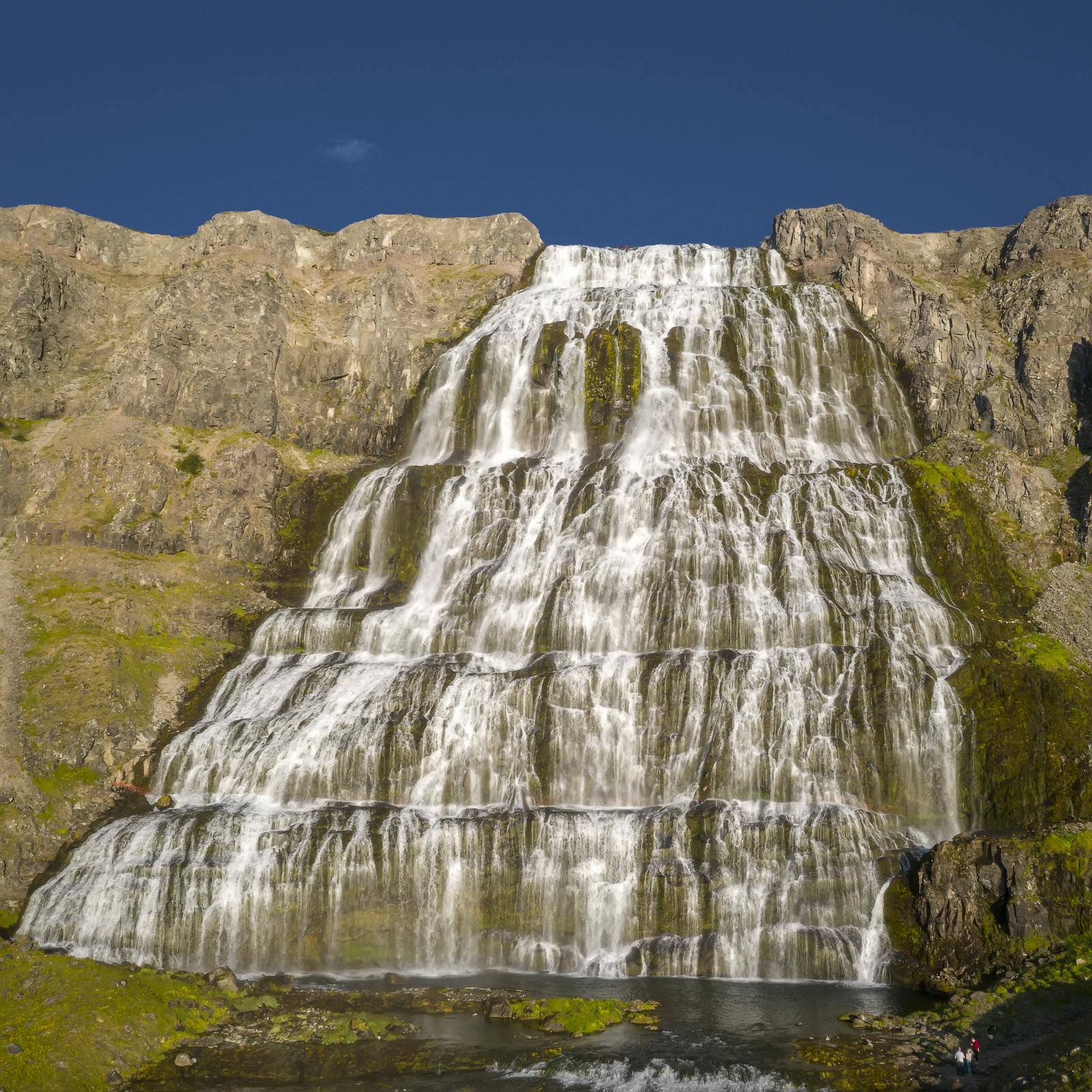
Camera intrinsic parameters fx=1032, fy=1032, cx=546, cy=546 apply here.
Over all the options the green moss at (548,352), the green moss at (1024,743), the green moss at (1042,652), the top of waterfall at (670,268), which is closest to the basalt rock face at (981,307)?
the top of waterfall at (670,268)

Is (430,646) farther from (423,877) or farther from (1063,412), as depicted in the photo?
(1063,412)

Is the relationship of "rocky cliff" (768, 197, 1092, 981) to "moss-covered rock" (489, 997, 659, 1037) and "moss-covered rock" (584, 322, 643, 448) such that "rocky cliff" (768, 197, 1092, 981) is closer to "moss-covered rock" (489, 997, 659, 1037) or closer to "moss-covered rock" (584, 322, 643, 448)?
"moss-covered rock" (489, 997, 659, 1037)

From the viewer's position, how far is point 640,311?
6725 centimetres

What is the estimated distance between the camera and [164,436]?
215ft

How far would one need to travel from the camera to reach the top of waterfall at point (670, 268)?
74.4m

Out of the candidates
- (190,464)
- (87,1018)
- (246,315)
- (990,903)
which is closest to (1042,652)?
(990,903)

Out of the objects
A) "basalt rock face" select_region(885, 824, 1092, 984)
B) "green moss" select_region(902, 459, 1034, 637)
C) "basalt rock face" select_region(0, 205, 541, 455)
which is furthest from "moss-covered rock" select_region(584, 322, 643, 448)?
"basalt rock face" select_region(885, 824, 1092, 984)

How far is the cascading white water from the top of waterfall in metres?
17.7

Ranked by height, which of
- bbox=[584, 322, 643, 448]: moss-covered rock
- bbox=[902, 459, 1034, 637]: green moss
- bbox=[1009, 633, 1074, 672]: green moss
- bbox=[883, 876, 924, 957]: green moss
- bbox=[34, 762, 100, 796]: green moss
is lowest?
bbox=[883, 876, 924, 957]: green moss

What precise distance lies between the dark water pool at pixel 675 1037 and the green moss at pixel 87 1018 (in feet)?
16.2

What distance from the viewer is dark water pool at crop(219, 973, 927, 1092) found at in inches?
992

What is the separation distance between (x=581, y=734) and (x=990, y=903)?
15687 mm

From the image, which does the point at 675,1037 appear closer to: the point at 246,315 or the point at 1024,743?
the point at 1024,743

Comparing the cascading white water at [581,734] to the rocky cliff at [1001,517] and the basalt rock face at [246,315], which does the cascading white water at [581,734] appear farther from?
the basalt rock face at [246,315]
